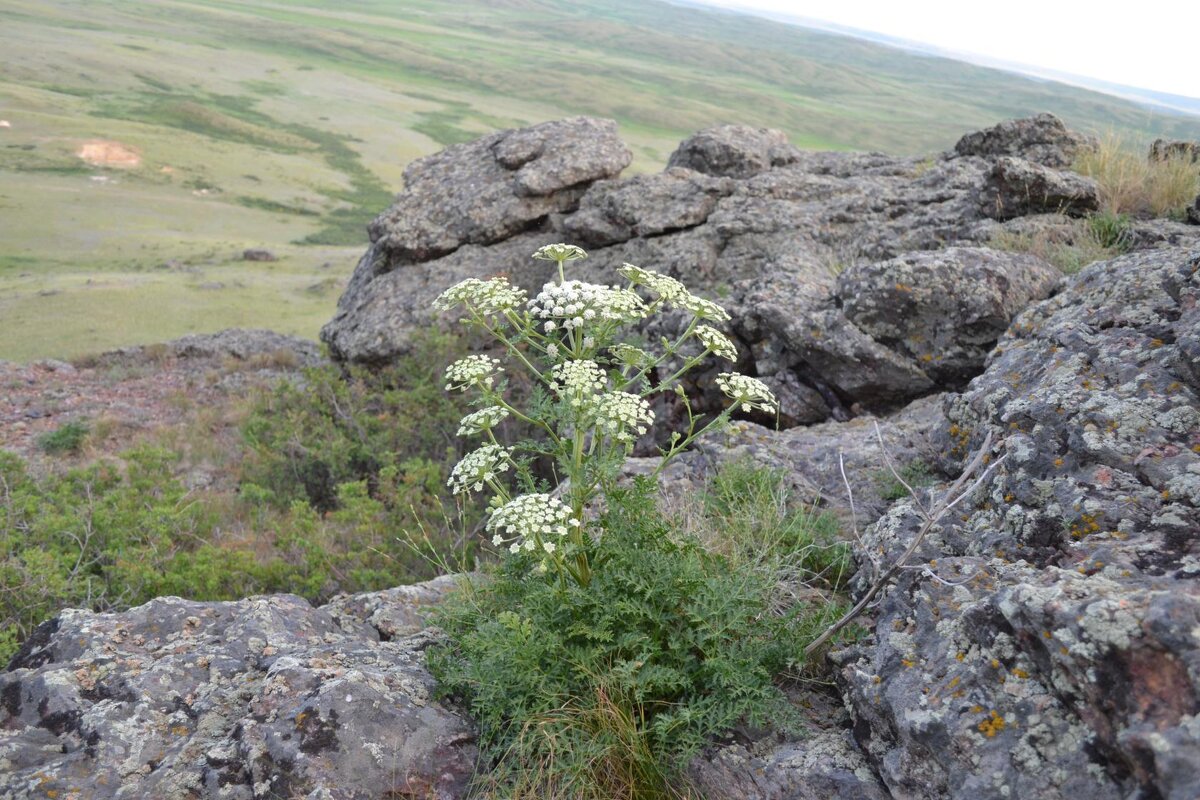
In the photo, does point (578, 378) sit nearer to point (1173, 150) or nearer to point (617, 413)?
point (617, 413)

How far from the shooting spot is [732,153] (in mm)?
13164

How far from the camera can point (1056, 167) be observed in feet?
34.1

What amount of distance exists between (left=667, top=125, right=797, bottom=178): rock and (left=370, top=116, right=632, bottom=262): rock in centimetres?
109

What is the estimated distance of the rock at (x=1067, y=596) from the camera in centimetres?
234

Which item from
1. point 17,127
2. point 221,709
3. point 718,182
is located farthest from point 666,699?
Answer: point 17,127

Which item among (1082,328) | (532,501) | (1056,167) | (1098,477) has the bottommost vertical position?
(532,501)

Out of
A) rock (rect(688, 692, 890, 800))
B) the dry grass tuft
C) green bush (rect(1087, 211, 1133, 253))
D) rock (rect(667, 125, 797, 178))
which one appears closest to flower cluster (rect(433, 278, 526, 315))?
rock (rect(688, 692, 890, 800))

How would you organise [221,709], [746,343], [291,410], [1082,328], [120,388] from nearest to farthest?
[221,709], [1082,328], [746,343], [291,410], [120,388]

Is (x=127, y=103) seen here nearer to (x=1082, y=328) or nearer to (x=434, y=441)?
(x=434, y=441)

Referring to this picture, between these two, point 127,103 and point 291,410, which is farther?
point 127,103

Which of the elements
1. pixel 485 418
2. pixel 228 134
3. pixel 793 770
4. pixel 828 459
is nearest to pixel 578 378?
pixel 485 418

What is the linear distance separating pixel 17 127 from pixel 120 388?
1951 inches

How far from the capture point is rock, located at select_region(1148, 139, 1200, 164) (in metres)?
9.46

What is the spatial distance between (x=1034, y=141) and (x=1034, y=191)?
2.67m
